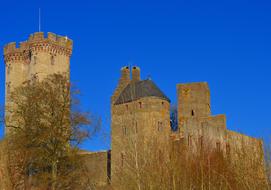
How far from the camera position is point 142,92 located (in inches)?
1592

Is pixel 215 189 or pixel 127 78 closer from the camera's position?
pixel 215 189

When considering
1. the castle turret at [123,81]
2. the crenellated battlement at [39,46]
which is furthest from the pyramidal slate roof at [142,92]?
the crenellated battlement at [39,46]

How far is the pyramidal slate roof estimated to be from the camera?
132ft

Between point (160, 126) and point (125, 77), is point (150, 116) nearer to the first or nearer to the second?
point (160, 126)

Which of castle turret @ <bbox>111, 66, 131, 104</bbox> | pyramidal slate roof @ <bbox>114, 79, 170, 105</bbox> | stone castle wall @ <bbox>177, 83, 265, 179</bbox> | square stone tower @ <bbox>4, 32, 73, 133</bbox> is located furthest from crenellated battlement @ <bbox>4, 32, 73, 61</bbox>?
stone castle wall @ <bbox>177, 83, 265, 179</bbox>

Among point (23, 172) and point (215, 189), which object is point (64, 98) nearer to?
point (23, 172)

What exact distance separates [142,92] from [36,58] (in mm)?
12193

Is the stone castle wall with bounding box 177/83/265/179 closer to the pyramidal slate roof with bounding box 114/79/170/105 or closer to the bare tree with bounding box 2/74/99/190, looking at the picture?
the pyramidal slate roof with bounding box 114/79/170/105

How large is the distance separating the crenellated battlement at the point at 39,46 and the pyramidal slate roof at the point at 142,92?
34.3 ft

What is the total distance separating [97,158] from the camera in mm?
43156

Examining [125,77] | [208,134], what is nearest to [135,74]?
[125,77]

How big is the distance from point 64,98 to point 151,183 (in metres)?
21.3

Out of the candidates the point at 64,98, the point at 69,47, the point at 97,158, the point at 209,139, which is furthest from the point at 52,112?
the point at 69,47

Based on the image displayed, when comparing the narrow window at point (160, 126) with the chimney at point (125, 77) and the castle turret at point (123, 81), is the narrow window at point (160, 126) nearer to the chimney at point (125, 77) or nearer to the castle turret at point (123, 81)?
the castle turret at point (123, 81)
